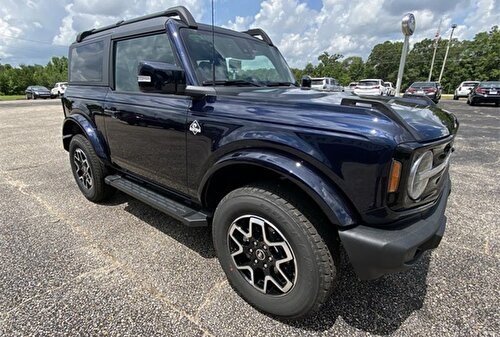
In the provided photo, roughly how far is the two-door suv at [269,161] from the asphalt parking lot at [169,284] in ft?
1.11

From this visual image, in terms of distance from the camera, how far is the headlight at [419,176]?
4.88ft

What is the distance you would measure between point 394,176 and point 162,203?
1.87 metres

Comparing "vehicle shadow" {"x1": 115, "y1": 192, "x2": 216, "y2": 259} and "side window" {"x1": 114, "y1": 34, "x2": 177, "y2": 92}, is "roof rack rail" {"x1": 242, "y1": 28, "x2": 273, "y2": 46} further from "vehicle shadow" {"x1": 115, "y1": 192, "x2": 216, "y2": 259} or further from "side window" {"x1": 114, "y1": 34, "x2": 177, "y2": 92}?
"vehicle shadow" {"x1": 115, "y1": 192, "x2": 216, "y2": 259}

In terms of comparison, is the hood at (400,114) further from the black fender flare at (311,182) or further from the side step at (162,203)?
the side step at (162,203)

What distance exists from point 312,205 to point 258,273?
0.62 meters

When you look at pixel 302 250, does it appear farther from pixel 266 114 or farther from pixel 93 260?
pixel 93 260

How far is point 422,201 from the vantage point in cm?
167

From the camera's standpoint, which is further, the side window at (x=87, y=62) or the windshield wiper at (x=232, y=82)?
the side window at (x=87, y=62)

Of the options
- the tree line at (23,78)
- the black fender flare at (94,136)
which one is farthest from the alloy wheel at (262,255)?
the tree line at (23,78)

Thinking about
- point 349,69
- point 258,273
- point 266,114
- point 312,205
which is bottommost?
point 258,273

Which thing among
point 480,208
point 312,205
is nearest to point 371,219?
point 312,205

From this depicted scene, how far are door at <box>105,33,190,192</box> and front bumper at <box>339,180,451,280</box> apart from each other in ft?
4.60

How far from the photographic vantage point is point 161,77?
2.04 metres

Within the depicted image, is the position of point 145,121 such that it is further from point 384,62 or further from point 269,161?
point 384,62
